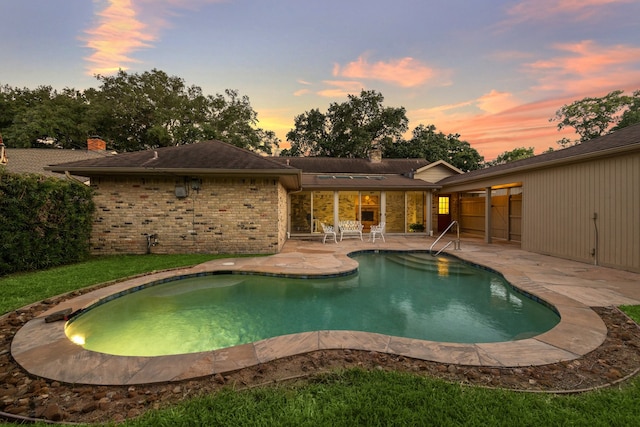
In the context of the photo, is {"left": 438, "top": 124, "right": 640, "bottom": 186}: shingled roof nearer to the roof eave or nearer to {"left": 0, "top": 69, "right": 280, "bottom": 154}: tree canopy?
the roof eave

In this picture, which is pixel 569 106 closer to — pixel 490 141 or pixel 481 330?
pixel 490 141

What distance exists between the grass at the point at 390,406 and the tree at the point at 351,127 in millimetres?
27416

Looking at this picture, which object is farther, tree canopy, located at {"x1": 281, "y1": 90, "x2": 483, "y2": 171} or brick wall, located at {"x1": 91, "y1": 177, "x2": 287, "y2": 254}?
tree canopy, located at {"x1": 281, "y1": 90, "x2": 483, "y2": 171}

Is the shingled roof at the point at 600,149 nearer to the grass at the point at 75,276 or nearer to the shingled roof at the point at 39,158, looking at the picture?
the grass at the point at 75,276

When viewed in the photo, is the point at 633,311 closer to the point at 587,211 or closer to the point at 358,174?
the point at 587,211

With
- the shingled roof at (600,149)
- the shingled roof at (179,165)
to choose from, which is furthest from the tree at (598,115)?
the shingled roof at (179,165)

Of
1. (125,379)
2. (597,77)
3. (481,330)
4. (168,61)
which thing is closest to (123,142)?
(168,61)

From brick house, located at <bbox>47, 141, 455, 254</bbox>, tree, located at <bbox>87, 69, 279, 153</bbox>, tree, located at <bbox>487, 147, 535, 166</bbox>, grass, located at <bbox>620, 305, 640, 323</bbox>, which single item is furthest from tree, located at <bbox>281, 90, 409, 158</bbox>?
grass, located at <bbox>620, 305, 640, 323</bbox>

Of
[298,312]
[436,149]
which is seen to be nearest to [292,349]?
[298,312]

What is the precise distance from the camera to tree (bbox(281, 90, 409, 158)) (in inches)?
1121

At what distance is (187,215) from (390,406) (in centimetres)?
842

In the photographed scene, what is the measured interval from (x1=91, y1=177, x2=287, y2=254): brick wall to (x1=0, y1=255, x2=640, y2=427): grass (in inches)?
274

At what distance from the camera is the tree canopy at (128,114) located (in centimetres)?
2095

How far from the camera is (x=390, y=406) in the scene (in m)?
1.83
